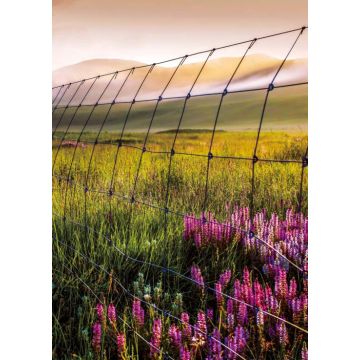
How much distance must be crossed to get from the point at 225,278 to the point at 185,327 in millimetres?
202

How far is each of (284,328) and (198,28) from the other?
99 cm

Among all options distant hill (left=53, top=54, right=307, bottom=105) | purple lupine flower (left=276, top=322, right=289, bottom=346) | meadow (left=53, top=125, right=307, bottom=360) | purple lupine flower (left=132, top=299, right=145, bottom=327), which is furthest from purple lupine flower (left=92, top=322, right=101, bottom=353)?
distant hill (left=53, top=54, right=307, bottom=105)

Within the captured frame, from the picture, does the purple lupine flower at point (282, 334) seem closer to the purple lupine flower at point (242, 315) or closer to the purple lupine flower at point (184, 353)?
Answer: the purple lupine flower at point (242, 315)

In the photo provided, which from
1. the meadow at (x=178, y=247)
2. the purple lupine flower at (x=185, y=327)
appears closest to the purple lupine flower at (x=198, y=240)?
the meadow at (x=178, y=247)

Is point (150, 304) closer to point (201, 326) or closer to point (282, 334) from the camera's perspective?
point (201, 326)

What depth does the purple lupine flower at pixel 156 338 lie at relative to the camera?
2.10 metres

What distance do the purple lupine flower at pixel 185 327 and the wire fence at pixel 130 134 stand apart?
63mm

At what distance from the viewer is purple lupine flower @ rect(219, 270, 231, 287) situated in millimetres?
2094

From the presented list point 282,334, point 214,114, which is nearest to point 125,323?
point 282,334

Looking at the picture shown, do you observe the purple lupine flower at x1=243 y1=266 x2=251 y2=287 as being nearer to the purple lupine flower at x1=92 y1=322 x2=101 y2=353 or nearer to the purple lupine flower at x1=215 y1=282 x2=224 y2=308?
the purple lupine flower at x1=215 y1=282 x2=224 y2=308

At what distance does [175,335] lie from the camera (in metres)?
2.09
